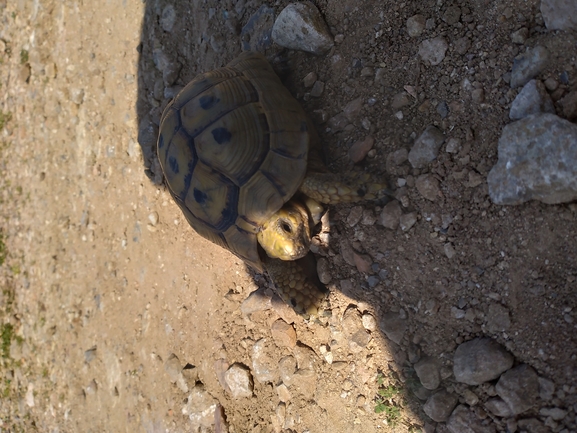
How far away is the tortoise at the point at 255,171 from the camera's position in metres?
2.97

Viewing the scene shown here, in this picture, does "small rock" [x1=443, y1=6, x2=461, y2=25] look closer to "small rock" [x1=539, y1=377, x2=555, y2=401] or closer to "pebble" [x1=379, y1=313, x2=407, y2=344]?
"pebble" [x1=379, y1=313, x2=407, y2=344]

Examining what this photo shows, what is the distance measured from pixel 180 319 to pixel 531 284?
294 centimetres

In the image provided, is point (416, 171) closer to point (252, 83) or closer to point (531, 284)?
point (531, 284)

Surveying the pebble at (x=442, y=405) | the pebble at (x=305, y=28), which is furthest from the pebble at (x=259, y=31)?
the pebble at (x=442, y=405)

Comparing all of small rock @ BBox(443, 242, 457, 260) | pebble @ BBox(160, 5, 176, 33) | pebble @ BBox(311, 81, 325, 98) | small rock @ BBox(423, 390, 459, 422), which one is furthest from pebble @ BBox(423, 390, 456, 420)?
pebble @ BBox(160, 5, 176, 33)

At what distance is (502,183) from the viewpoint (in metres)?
2.33

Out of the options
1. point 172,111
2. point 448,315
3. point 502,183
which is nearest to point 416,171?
point 502,183

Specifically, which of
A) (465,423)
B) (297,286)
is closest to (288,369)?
(297,286)

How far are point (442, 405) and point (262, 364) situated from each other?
1.42 m

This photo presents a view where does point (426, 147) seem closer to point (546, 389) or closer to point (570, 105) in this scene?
point (570, 105)

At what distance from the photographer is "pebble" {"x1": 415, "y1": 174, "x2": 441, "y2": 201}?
265 cm

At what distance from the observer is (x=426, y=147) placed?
2676mm

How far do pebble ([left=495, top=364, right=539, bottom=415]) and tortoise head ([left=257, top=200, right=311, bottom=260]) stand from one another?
1400mm

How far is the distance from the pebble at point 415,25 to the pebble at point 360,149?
695 millimetres
